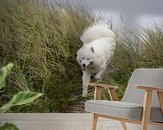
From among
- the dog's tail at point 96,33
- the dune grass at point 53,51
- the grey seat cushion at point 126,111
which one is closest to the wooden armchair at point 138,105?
the grey seat cushion at point 126,111

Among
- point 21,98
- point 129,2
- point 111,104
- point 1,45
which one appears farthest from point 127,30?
point 21,98

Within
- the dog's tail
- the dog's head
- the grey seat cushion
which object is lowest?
the grey seat cushion

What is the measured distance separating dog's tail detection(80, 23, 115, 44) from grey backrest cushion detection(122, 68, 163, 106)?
83.9 inches

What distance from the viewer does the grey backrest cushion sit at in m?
3.21

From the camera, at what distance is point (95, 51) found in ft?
17.8

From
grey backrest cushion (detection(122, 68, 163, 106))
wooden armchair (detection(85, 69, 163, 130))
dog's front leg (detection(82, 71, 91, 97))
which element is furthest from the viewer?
dog's front leg (detection(82, 71, 91, 97))

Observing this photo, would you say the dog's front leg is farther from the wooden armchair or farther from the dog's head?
the wooden armchair

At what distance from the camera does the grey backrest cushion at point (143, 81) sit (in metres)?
3.21

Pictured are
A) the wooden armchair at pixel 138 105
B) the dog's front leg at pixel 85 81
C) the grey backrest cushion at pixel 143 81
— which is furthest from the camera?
the dog's front leg at pixel 85 81

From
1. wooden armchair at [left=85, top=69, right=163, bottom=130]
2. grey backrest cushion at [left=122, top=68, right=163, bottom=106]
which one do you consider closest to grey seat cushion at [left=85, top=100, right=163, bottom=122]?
wooden armchair at [left=85, top=69, right=163, bottom=130]

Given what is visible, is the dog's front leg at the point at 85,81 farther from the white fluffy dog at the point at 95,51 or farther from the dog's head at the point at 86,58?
the dog's head at the point at 86,58

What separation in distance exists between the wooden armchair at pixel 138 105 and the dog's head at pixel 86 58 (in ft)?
6.22

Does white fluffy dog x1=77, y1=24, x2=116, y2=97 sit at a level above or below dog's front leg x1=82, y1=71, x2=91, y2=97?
above

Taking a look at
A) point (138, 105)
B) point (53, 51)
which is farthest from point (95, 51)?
point (138, 105)
